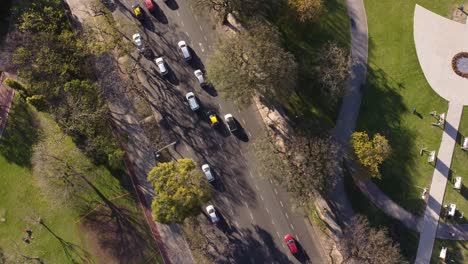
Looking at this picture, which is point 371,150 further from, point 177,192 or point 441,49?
point 177,192

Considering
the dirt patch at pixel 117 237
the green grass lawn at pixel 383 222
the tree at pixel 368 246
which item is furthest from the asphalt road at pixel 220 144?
the dirt patch at pixel 117 237

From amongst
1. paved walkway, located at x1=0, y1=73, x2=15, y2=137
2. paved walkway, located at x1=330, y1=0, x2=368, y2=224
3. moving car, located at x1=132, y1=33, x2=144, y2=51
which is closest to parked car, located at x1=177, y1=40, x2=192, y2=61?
moving car, located at x1=132, y1=33, x2=144, y2=51

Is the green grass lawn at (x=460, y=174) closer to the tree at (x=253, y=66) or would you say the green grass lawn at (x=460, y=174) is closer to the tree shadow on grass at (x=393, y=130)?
the tree shadow on grass at (x=393, y=130)

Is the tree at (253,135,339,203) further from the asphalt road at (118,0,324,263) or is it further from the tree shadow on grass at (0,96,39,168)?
the tree shadow on grass at (0,96,39,168)

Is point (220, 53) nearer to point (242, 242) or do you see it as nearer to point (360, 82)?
point (360, 82)

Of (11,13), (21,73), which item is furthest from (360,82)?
(11,13)
